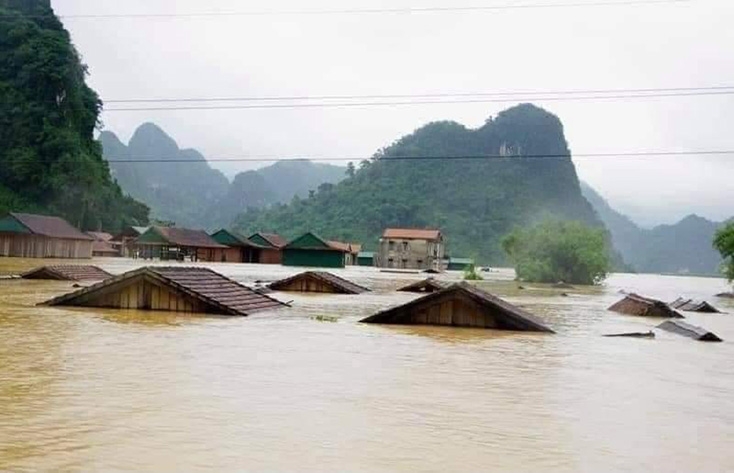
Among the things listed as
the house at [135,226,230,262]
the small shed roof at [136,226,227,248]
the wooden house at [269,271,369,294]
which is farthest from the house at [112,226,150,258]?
the wooden house at [269,271,369,294]

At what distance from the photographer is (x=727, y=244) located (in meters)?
47.8

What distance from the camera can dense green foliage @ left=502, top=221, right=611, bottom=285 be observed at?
51.8 metres

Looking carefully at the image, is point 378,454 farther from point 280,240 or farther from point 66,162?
point 280,240

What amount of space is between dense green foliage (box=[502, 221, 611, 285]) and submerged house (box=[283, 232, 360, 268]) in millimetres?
21294

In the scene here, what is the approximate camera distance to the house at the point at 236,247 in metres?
77.4

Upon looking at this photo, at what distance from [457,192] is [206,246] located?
196 ft

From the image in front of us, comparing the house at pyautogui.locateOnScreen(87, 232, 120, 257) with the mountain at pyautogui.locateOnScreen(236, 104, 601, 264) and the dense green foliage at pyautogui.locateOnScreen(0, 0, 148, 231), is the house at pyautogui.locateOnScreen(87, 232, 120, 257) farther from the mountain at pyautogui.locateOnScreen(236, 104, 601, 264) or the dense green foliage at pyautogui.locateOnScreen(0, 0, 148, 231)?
the mountain at pyautogui.locateOnScreen(236, 104, 601, 264)

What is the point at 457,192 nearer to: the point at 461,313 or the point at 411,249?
the point at 411,249

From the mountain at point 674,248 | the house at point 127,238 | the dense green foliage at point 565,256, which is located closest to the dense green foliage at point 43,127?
the house at point 127,238

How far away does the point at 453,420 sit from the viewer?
6.88 meters

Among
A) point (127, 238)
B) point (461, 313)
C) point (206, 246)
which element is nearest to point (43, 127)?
point (127, 238)

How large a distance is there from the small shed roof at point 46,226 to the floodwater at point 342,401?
41421mm

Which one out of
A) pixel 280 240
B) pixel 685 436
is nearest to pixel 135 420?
pixel 685 436

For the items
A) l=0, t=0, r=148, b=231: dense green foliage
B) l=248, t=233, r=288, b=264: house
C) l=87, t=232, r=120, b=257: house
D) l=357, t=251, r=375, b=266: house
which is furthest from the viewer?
l=357, t=251, r=375, b=266: house
